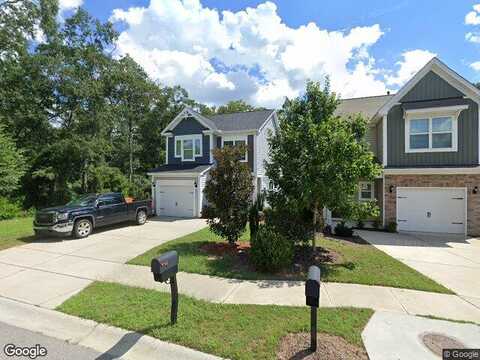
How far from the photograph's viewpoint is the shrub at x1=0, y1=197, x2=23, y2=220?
648 inches

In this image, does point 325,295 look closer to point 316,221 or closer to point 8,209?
point 316,221

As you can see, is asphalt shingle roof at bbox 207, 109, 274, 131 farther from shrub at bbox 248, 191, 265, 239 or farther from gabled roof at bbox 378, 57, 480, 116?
shrub at bbox 248, 191, 265, 239

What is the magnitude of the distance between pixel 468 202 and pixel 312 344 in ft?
43.1

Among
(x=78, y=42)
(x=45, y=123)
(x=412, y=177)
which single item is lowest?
(x=412, y=177)

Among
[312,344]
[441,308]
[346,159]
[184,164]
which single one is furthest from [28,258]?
[184,164]

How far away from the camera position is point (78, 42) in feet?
77.3

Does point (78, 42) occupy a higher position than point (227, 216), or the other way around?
point (78, 42)

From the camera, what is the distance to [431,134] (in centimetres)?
1306

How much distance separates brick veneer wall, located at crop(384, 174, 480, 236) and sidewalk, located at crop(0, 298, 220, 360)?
42.1 ft

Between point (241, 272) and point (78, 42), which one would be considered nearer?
point (241, 272)

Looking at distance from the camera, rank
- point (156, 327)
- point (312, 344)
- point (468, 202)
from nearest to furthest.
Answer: point (312, 344) < point (156, 327) < point (468, 202)

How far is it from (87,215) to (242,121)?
41.9 ft

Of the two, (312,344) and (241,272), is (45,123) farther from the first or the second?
(312,344)

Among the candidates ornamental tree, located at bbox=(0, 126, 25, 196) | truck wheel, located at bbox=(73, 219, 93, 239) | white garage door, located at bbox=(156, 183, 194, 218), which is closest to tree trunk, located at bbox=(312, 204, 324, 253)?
truck wheel, located at bbox=(73, 219, 93, 239)
